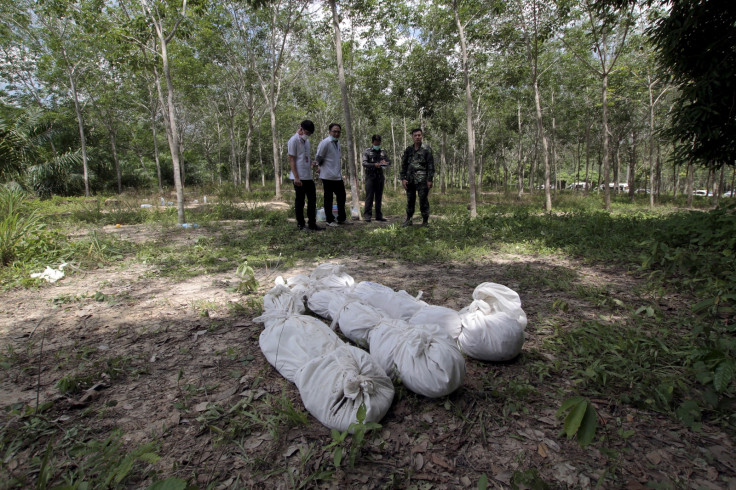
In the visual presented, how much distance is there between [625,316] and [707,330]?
0.55m

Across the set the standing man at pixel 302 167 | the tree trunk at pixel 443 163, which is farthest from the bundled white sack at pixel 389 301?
the tree trunk at pixel 443 163

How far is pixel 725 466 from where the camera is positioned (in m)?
1.27

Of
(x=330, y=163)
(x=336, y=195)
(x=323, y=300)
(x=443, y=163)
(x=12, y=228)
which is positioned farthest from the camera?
(x=443, y=163)

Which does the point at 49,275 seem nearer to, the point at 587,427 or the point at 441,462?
the point at 441,462

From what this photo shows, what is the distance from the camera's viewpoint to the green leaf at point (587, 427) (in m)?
1.08

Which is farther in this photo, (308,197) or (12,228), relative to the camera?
(308,197)

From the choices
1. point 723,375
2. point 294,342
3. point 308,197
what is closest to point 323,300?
point 294,342

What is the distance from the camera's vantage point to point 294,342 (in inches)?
79.0

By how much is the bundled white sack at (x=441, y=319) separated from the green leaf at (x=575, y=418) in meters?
1.00

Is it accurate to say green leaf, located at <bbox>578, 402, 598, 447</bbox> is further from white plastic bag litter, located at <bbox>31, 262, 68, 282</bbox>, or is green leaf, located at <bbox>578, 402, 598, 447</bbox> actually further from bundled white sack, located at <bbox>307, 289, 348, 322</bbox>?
white plastic bag litter, located at <bbox>31, 262, 68, 282</bbox>

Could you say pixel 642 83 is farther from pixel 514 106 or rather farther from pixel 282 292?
pixel 282 292

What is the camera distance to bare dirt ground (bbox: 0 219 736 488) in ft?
4.23

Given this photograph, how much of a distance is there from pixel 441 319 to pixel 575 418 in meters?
Answer: 1.09

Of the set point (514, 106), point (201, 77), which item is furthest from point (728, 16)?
point (201, 77)
